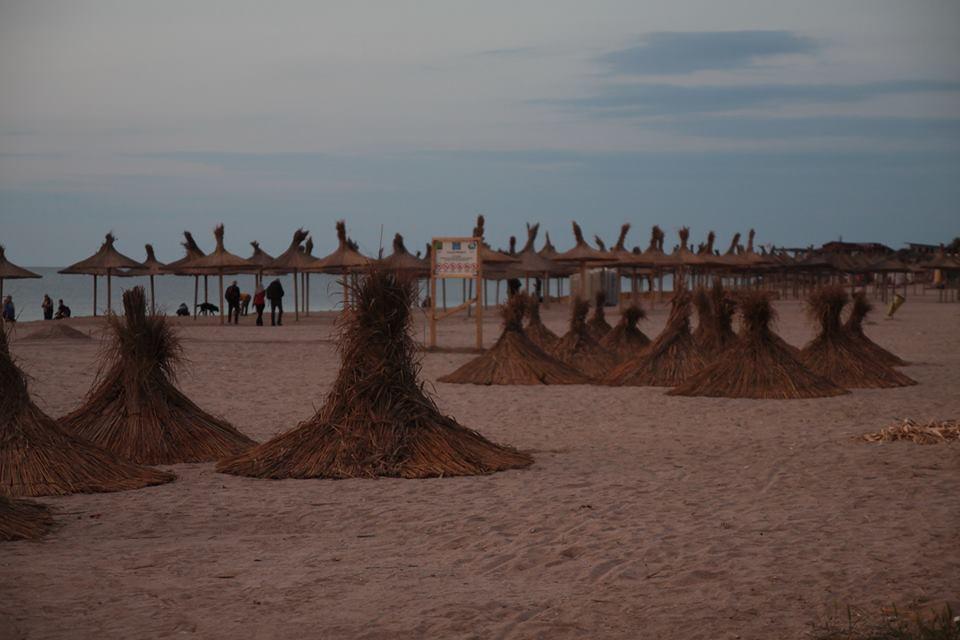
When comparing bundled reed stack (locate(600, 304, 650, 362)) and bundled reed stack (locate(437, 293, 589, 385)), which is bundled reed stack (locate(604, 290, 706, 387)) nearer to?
bundled reed stack (locate(437, 293, 589, 385))

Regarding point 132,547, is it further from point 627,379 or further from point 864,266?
point 864,266

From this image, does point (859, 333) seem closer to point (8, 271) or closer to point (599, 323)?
point (599, 323)

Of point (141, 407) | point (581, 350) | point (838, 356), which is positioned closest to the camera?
point (141, 407)

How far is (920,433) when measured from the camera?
8.83 metres

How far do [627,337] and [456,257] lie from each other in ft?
10.5

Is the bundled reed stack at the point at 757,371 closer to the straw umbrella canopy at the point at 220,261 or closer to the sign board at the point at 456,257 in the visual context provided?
the sign board at the point at 456,257

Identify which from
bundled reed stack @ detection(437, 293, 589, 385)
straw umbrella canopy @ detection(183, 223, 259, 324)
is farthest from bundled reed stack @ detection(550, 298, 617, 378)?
straw umbrella canopy @ detection(183, 223, 259, 324)

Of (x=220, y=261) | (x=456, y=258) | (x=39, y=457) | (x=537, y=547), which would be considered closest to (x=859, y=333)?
(x=456, y=258)

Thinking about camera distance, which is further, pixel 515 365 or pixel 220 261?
pixel 220 261

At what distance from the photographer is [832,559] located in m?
5.18

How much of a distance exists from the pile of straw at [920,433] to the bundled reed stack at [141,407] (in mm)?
4944

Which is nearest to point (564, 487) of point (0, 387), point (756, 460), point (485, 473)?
point (485, 473)

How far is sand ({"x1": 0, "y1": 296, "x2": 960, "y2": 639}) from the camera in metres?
4.32

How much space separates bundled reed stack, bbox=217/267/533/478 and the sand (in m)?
0.26
